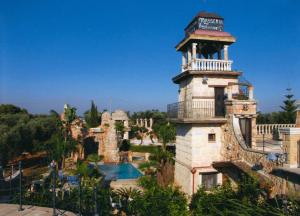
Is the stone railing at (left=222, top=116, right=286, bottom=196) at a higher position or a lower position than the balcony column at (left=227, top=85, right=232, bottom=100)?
lower

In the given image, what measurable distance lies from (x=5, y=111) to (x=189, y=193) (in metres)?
39.3

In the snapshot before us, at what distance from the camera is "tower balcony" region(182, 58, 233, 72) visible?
15938 millimetres

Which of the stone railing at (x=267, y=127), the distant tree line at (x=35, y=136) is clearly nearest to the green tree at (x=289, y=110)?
the stone railing at (x=267, y=127)

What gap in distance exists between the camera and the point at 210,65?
→ 53.3ft

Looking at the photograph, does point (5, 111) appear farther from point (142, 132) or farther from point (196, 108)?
point (196, 108)

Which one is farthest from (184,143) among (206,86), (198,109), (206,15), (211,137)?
(206,15)

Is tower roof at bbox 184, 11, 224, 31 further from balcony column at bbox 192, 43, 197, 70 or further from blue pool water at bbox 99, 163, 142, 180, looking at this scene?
blue pool water at bbox 99, 163, 142, 180

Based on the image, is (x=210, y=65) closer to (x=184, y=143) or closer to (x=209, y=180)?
(x=184, y=143)

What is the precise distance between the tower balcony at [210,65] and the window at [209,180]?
6.83 meters

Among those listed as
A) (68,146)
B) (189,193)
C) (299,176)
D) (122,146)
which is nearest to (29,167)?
(68,146)

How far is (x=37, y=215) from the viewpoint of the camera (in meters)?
9.76

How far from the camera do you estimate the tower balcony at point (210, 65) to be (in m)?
15.9

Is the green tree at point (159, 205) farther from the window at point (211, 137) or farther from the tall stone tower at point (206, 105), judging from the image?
the window at point (211, 137)

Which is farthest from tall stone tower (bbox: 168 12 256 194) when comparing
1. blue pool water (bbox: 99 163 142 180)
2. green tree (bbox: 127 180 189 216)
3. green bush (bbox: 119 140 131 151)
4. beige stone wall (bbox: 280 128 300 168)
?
green bush (bbox: 119 140 131 151)
